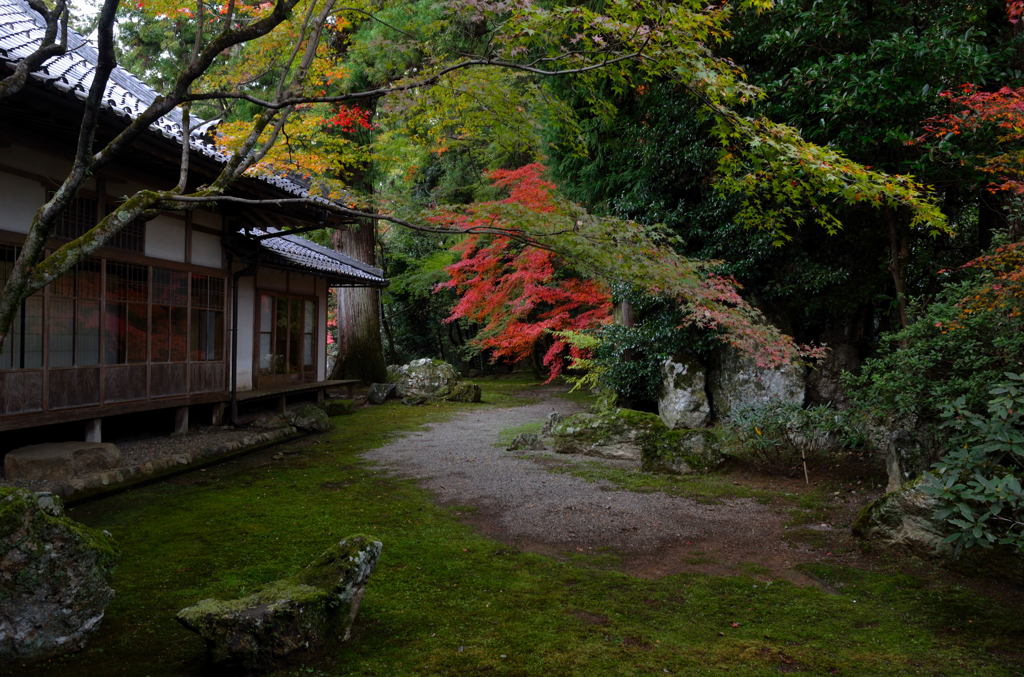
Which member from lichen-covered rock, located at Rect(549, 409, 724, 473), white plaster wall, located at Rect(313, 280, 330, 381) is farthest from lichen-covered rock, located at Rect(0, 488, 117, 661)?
white plaster wall, located at Rect(313, 280, 330, 381)

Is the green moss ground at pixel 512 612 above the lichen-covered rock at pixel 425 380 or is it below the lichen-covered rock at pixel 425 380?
below

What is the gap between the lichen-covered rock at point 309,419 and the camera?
10914 millimetres

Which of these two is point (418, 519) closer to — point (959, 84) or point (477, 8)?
point (477, 8)

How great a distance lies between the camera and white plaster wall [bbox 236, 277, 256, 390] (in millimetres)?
11383

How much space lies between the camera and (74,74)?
6109 mm

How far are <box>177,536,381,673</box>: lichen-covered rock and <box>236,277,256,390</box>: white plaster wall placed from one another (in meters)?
8.82

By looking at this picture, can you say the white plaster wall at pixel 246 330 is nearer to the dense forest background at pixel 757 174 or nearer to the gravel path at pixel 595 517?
the dense forest background at pixel 757 174

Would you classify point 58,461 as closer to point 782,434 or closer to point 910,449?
point 782,434

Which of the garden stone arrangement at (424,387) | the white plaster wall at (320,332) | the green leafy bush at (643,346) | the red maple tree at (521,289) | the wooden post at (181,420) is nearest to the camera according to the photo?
the wooden post at (181,420)

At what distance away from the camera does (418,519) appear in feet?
19.2

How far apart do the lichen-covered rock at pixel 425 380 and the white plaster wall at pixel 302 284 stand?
11.4ft

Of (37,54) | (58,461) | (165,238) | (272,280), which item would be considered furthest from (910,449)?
(272,280)

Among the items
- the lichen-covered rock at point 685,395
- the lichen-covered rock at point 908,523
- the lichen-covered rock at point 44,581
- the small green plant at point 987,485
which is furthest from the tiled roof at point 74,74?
the lichen-covered rock at point 685,395

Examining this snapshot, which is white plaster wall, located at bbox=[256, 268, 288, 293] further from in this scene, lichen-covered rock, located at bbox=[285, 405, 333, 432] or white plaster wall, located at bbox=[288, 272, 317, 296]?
lichen-covered rock, located at bbox=[285, 405, 333, 432]
